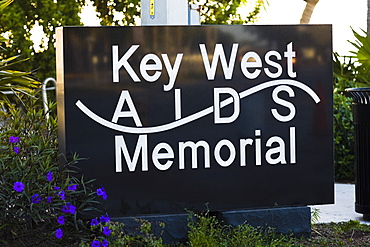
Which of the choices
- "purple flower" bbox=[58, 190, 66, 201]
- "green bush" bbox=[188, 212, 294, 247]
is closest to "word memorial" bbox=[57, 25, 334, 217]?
"green bush" bbox=[188, 212, 294, 247]

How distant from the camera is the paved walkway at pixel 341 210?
21.5 feet

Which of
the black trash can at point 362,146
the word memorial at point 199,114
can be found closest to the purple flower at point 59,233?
the word memorial at point 199,114

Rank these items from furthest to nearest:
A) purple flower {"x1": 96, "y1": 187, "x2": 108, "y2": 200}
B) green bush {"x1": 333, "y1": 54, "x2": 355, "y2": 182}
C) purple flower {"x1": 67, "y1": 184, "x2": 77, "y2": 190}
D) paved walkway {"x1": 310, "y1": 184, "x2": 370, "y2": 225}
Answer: green bush {"x1": 333, "y1": 54, "x2": 355, "y2": 182} < paved walkway {"x1": 310, "y1": 184, "x2": 370, "y2": 225} < purple flower {"x1": 96, "y1": 187, "x2": 108, "y2": 200} < purple flower {"x1": 67, "y1": 184, "x2": 77, "y2": 190}

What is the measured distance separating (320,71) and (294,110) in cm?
38

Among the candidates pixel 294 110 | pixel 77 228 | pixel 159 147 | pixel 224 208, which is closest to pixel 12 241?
pixel 77 228

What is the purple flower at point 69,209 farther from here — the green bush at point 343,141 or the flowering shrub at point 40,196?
the green bush at point 343,141

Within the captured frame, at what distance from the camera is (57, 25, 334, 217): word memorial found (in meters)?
5.17

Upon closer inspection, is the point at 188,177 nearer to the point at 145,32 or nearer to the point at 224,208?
the point at 224,208

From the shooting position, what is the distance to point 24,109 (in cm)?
599

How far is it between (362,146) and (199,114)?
175cm

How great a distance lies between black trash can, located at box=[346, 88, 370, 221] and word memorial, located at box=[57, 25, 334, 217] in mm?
713

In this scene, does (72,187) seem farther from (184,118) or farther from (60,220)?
(184,118)

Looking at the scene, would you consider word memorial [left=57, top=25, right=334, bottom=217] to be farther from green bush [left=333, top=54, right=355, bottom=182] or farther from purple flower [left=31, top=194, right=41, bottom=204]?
green bush [left=333, top=54, right=355, bottom=182]

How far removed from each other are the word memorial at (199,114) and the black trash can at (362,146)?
71 cm
